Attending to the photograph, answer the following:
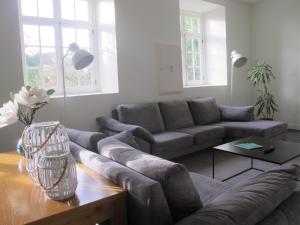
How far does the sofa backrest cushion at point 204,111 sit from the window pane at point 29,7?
2730mm

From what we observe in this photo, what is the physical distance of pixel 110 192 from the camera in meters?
1.22

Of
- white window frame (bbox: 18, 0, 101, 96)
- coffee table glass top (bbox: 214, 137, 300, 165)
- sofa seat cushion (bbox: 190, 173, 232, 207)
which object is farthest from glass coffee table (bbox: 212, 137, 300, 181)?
white window frame (bbox: 18, 0, 101, 96)

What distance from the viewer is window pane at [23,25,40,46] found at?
131 inches

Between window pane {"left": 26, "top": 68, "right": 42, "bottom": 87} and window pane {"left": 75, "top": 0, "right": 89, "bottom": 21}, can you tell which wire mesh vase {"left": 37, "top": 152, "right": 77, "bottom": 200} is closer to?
window pane {"left": 26, "top": 68, "right": 42, "bottom": 87}

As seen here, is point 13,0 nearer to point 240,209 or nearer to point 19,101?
point 19,101

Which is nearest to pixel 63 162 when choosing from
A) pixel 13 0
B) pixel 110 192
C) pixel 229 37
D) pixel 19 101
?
pixel 110 192

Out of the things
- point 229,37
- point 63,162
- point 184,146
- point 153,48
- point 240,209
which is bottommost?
point 184,146

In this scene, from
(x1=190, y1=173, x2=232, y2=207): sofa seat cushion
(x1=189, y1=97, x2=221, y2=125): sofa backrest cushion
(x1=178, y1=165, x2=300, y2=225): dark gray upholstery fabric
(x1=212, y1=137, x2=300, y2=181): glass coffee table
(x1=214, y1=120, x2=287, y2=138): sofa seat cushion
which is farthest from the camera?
(x1=189, y1=97, x2=221, y2=125): sofa backrest cushion

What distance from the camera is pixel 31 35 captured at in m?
3.38

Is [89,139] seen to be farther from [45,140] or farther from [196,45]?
[196,45]

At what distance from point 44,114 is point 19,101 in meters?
1.77

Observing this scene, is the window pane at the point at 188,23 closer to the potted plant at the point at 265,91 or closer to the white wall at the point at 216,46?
the white wall at the point at 216,46

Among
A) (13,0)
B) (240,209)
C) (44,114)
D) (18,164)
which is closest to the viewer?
(240,209)

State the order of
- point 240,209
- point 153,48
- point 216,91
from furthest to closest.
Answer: point 216,91 → point 153,48 → point 240,209
